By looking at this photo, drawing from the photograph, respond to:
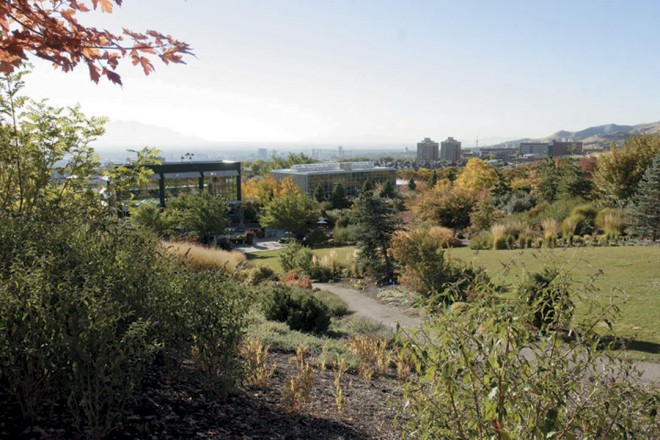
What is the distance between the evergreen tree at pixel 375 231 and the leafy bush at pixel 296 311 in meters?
6.28

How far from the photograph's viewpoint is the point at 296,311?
878 centimetres

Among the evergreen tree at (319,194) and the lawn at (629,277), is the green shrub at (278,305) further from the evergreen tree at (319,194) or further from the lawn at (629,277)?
the evergreen tree at (319,194)

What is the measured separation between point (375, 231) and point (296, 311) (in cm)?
692

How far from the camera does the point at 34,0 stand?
3.04m

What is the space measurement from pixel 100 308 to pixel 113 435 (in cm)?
95

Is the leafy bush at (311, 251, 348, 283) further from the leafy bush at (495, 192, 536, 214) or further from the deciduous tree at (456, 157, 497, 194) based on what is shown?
the deciduous tree at (456, 157, 497, 194)

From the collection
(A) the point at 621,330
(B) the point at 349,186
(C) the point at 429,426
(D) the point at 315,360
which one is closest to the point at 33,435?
(C) the point at 429,426

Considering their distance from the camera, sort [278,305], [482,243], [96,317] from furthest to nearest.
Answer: [482,243] → [278,305] → [96,317]

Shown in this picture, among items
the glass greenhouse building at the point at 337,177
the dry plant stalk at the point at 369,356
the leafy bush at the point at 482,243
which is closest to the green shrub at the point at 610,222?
the leafy bush at the point at 482,243

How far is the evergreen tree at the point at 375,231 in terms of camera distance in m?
15.3

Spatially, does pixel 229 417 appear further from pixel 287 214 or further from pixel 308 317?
pixel 287 214

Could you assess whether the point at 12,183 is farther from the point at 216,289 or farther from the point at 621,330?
the point at 621,330

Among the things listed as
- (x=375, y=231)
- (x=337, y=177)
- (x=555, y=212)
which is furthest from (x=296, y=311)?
(x=337, y=177)

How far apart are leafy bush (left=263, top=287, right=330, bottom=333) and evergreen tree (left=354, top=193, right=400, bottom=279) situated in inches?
247
